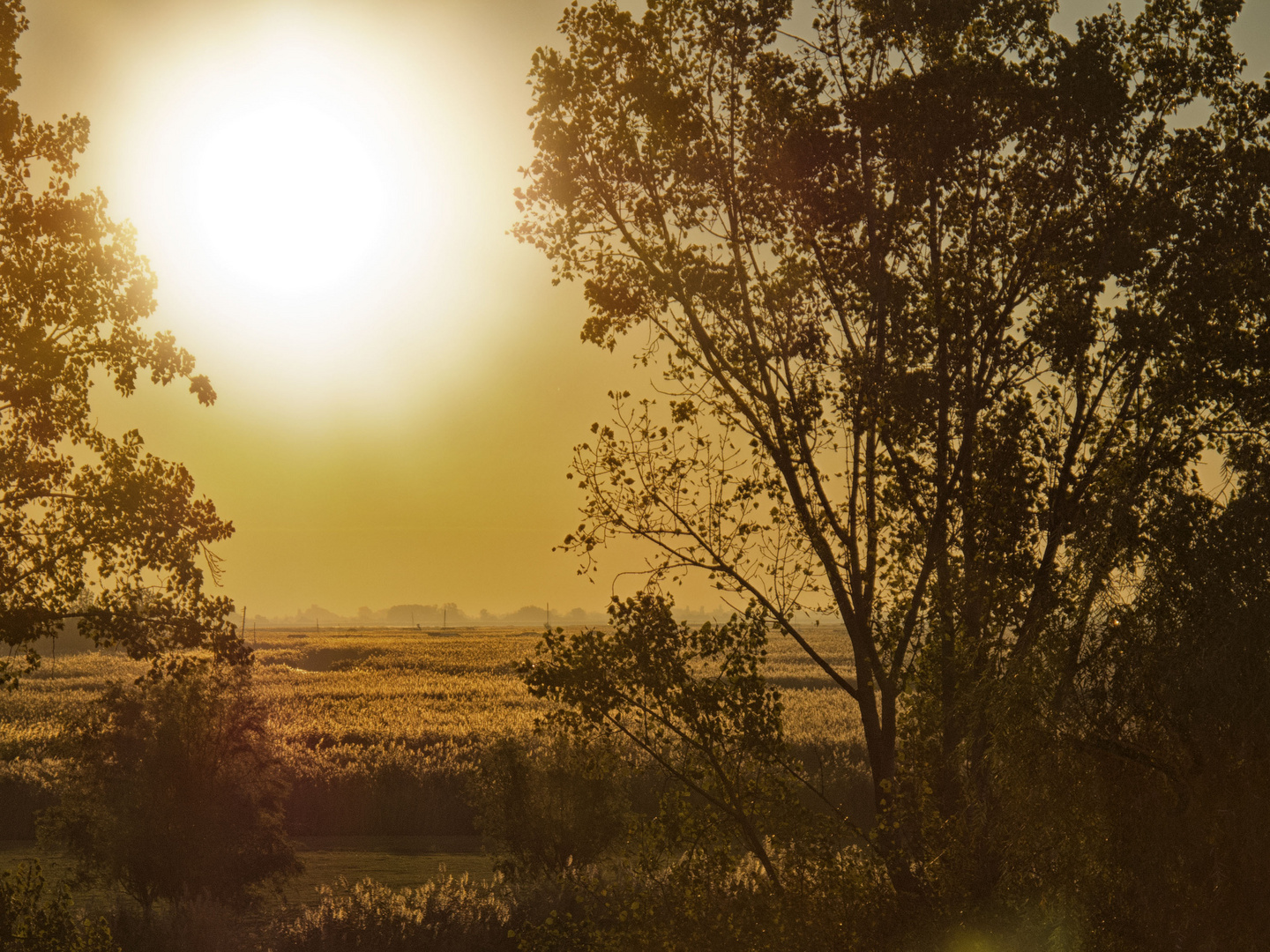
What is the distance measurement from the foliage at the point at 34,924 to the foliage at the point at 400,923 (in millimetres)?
5666

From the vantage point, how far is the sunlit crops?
46719 millimetres

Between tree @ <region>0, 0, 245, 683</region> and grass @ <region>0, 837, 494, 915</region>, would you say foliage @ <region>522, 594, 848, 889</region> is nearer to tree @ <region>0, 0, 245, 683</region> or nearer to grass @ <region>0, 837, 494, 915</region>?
tree @ <region>0, 0, 245, 683</region>

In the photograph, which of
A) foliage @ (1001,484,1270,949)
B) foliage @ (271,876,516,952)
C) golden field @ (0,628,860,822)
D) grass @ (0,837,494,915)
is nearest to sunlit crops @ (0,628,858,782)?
golden field @ (0,628,860,822)

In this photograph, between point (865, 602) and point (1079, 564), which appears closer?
point (1079, 564)

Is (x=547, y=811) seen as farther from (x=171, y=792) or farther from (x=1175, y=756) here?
(x=1175, y=756)

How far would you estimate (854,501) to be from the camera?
16.4 m

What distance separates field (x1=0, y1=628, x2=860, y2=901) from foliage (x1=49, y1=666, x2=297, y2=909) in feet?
7.71

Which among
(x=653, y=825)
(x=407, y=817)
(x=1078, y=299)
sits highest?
(x=1078, y=299)

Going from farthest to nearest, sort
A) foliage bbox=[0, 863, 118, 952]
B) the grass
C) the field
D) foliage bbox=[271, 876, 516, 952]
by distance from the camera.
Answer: the field, the grass, foliage bbox=[271, 876, 516, 952], foliage bbox=[0, 863, 118, 952]

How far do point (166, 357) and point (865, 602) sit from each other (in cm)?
1044

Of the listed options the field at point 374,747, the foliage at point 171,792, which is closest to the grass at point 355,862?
the field at point 374,747

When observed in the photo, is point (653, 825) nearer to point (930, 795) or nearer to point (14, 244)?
point (930, 795)

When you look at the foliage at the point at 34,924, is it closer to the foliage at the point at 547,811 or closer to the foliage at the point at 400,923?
the foliage at the point at 400,923

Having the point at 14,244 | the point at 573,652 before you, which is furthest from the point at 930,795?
the point at 14,244
